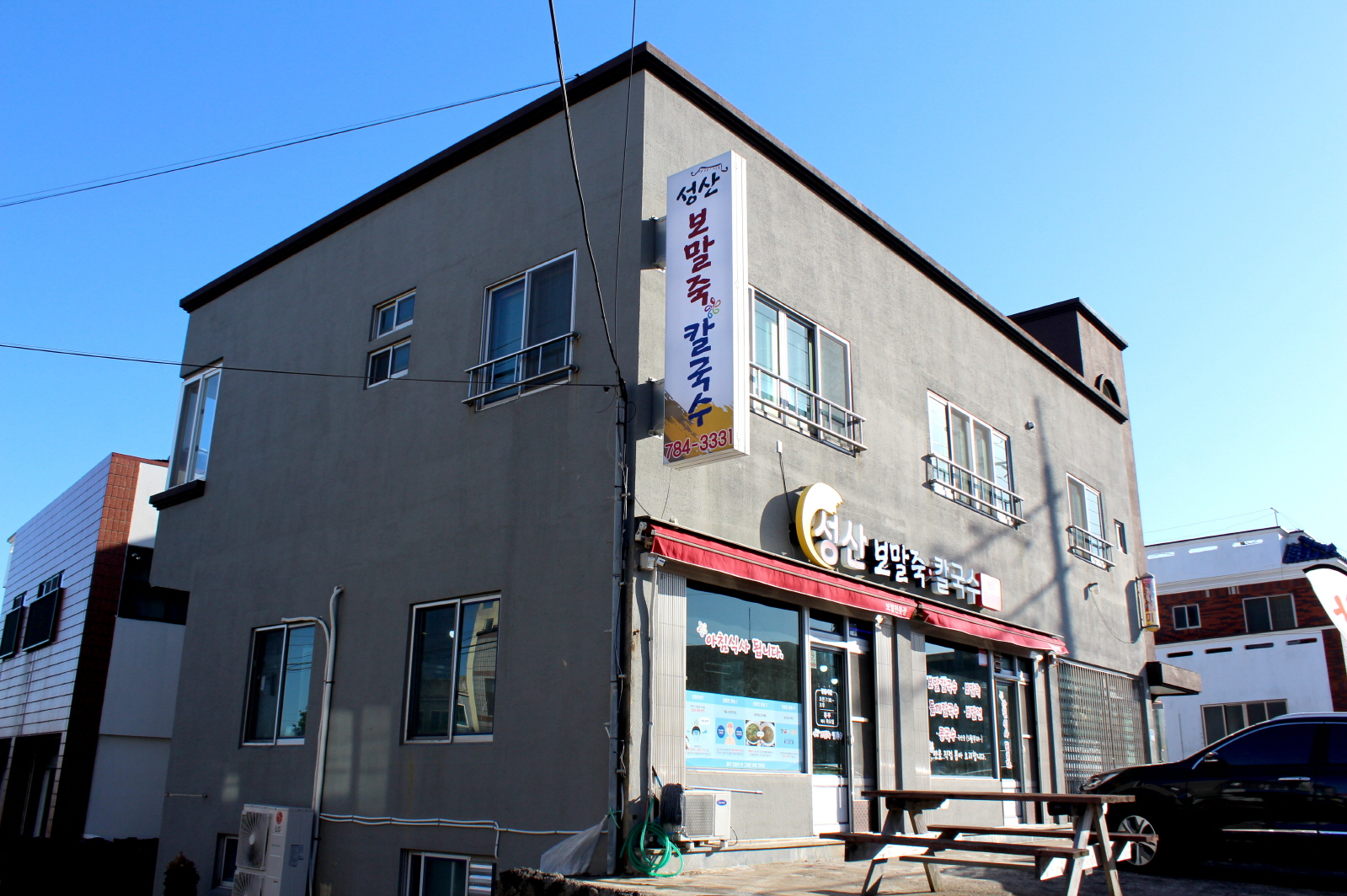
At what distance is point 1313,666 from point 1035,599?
20497mm

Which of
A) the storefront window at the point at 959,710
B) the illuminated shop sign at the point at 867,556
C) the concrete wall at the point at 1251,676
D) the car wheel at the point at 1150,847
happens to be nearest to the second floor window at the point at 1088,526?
the illuminated shop sign at the point at 867,556

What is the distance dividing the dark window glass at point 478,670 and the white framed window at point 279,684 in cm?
262

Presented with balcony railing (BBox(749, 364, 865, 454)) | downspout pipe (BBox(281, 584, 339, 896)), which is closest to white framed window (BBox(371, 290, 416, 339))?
downspout pipe (BBox(281, 584, 339, 896))

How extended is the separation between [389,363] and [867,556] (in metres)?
6.20

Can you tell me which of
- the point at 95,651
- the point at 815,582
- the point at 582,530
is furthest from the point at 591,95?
the point at 95,651

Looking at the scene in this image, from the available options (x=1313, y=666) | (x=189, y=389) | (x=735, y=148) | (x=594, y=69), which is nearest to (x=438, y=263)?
(x=594, y=69)

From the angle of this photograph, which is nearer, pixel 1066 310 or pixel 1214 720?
pixel 1066 310

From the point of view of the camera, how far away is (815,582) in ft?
35.3

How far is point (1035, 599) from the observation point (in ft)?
52.2

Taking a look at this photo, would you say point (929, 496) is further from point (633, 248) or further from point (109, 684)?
point (109, 684)

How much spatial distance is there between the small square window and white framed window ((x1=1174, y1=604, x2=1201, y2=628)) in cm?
3028

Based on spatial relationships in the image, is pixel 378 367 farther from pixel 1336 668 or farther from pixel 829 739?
pixel 1336 668

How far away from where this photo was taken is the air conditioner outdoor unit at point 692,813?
→ 8570 millimetres

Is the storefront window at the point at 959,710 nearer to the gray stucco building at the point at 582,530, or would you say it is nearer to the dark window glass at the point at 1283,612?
the gray stucco building at the point at 582,530
